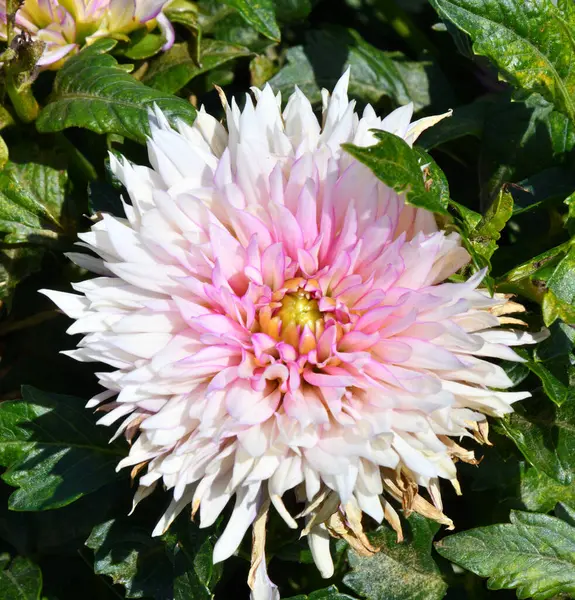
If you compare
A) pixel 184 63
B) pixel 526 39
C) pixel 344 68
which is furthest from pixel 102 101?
pixel 526 39

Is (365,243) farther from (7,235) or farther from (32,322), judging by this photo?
(32,322)

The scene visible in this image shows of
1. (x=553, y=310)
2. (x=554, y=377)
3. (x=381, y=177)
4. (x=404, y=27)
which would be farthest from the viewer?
(x=404, y=27)

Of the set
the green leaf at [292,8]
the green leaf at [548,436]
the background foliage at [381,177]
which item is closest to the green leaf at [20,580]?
the background foliage at [381,177]

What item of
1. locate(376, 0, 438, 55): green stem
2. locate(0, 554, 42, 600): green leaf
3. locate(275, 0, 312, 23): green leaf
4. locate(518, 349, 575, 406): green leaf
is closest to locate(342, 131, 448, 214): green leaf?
locate(518, 349, 575, 406): green leaf

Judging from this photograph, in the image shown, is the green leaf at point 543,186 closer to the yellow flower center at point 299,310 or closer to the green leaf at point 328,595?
the yellow flower center at point 299,310

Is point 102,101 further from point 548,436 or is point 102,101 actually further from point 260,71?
point 548,436

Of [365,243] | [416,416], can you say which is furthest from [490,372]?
[365,243]
